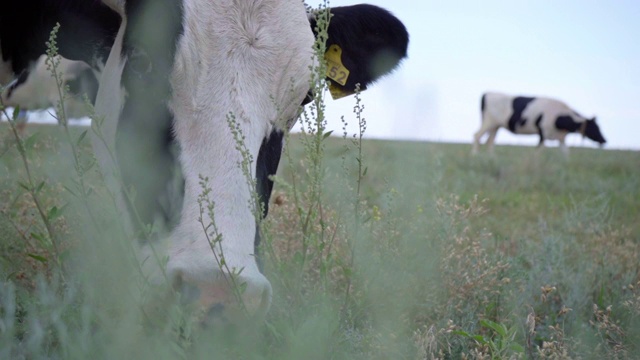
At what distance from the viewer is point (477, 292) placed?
9.64 ft

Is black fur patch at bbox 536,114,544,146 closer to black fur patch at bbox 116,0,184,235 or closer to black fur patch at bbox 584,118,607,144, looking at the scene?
black fur patch at bbox 584,118,607,144

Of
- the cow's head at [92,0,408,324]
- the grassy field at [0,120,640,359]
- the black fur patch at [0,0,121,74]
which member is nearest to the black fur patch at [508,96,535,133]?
the grassy field at [0,120,640,359]

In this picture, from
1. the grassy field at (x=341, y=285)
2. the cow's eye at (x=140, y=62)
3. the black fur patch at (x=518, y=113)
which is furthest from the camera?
the black fur patch at (x=518, y=113)

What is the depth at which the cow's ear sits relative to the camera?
12.4 ft

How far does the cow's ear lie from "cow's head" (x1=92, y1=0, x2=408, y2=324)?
0.82m

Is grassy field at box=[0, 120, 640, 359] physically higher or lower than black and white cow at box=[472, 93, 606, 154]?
higher

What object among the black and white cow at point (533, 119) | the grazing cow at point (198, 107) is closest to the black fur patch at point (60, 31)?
the grazing cow at point (198, 107)

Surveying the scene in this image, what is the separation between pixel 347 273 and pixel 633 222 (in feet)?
15.8

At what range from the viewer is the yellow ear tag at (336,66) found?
375 centimetres

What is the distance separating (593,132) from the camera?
27.3 metres

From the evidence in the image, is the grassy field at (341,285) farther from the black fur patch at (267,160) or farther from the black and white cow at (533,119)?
the black and white cow at (533,119)

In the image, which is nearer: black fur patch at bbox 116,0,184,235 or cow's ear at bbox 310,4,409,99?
black fur patch at bbox 116,0,184,235

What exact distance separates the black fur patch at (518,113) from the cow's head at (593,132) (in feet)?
7.87

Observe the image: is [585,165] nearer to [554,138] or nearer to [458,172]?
[458,172]
